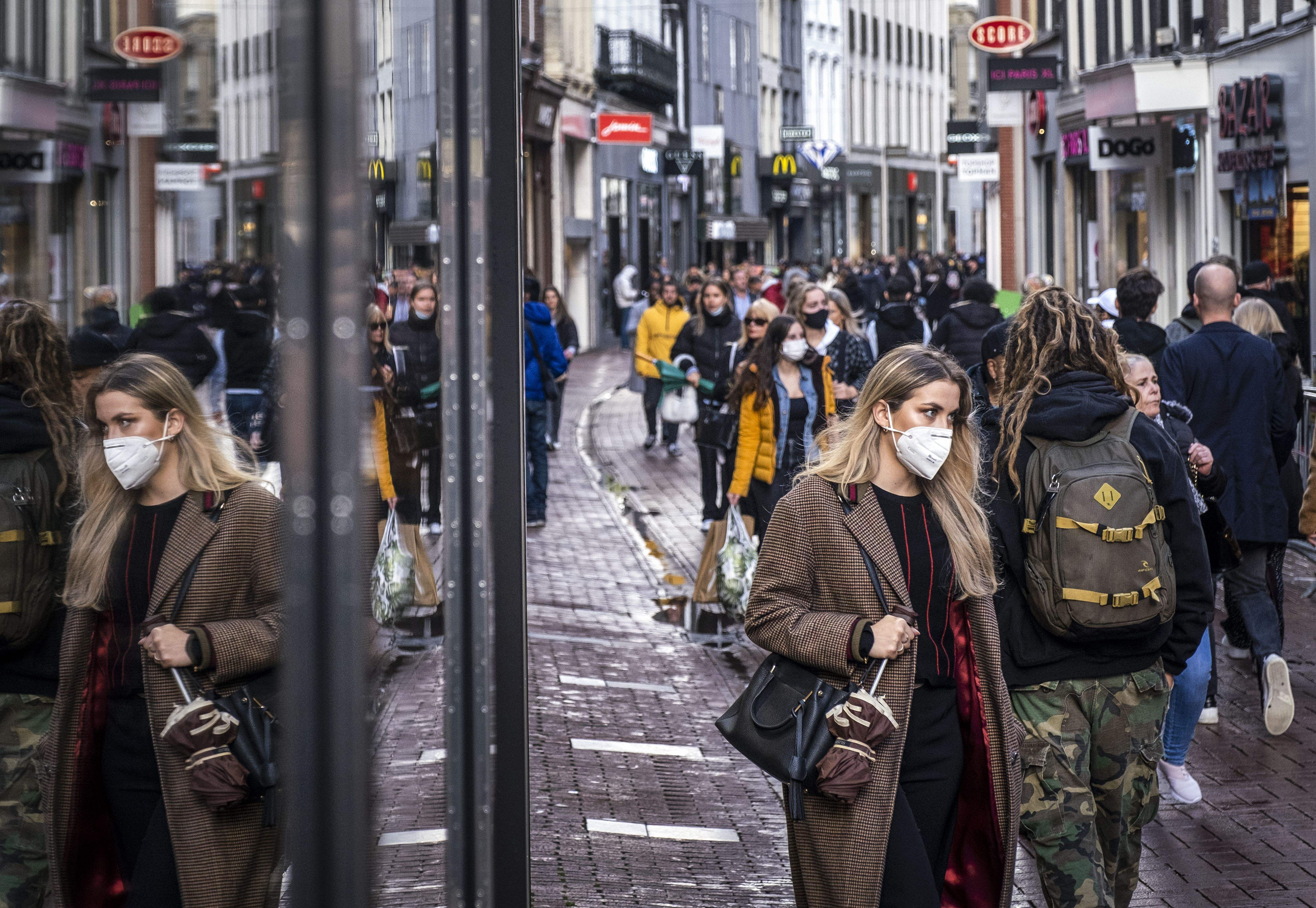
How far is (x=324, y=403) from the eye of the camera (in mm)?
1772

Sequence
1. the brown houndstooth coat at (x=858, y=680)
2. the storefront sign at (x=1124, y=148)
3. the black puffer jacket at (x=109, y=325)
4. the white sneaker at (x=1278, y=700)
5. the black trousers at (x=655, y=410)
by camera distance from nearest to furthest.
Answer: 1. the black puffer jacket at (x=109, y=325)
2. the brown houndstooth coat at (x=858, y=680)
3. the white sneaker at (x=1278, y=700)
4. the black trousers at (x=655, y=410)
5. the storefront sign at (x=1124, y=148)

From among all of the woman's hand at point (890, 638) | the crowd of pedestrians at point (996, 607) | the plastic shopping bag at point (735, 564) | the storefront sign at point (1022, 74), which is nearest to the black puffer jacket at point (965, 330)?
the plastic shopping bag at point (735, 564)

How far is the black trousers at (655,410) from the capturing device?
1917 cm

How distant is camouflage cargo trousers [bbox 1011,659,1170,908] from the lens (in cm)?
436

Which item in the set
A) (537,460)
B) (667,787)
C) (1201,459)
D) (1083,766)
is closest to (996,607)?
(1083,766)

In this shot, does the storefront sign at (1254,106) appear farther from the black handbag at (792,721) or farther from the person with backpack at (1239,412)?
the black handbag at (792,721)

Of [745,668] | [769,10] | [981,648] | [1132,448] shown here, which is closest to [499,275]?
[981,648]

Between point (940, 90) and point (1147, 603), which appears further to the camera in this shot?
point (940, 90)

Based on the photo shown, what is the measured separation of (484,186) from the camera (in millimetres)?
2475

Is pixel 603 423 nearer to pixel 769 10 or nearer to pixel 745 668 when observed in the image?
pixel 745 668

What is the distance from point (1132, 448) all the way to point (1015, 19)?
75.8 ft

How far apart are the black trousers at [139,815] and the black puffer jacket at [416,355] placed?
1.89ft

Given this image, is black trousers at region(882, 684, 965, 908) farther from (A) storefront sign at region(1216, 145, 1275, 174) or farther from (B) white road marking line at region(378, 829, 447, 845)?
(A) storefront sign at region(1216, 145, 1275, 174)

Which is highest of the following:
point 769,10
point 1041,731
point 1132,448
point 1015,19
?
point 769,10
